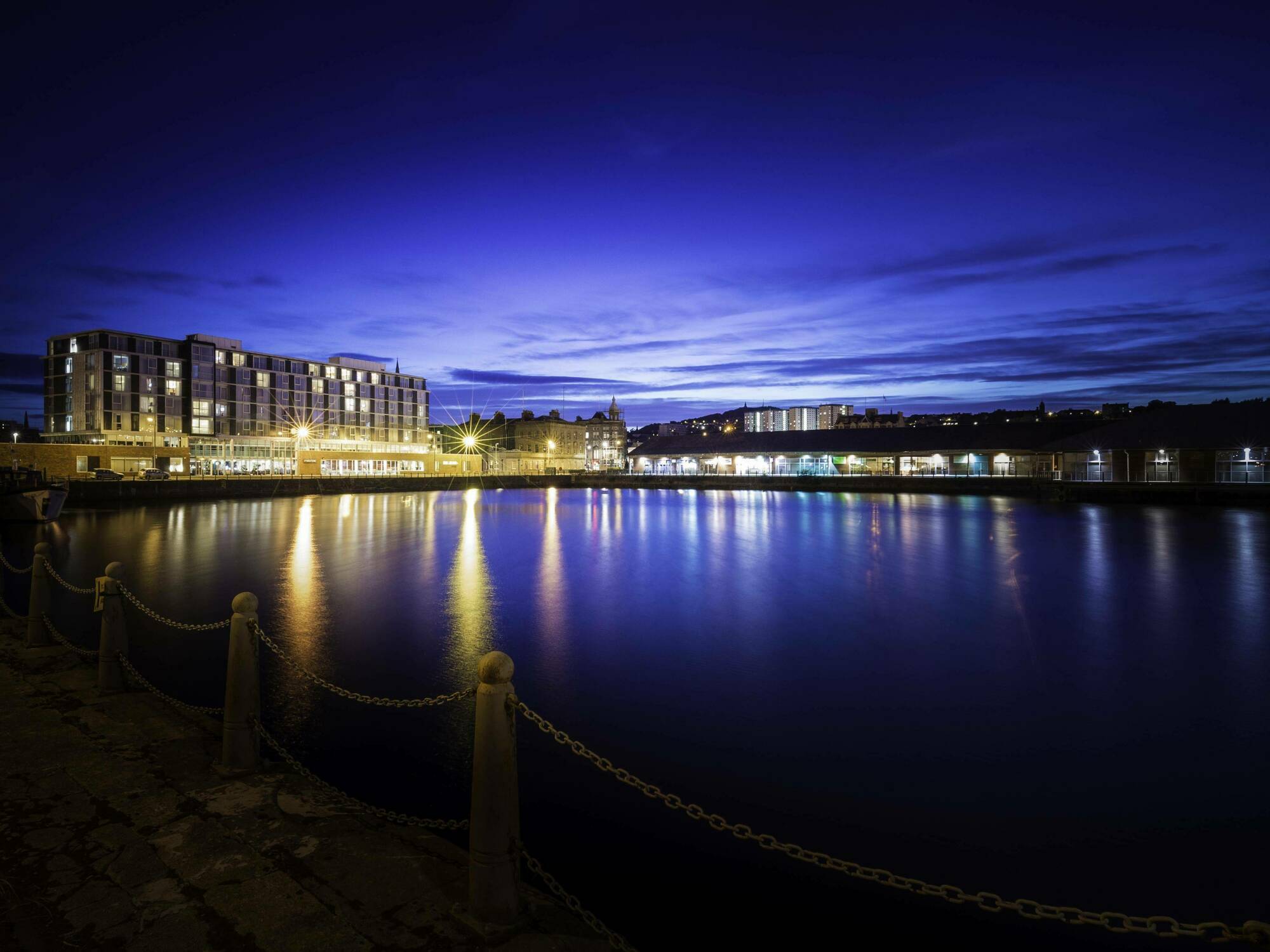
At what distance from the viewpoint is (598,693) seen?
452 inches

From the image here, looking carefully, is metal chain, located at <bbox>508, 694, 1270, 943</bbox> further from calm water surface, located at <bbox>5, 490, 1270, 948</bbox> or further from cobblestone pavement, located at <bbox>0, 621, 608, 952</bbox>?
→ calm water surface, located at <bbox>5, 490, 1270, 948</bbox>

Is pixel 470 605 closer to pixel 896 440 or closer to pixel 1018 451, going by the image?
pixel 1018 451

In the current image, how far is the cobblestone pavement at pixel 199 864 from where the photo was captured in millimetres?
3926

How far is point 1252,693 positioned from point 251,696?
49.5 feet

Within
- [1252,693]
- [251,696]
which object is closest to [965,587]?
[1252,693]

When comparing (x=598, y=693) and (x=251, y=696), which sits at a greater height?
(x=251, y=696)

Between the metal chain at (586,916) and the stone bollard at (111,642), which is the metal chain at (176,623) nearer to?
the stone bollard at (111,642)

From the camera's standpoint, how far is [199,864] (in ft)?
15.0

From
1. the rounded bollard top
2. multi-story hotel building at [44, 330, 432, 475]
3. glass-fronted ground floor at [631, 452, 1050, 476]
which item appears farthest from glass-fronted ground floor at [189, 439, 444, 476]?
the rounded bollard top

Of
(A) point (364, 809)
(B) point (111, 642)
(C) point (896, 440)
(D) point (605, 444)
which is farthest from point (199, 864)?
(D) point (605, 444)

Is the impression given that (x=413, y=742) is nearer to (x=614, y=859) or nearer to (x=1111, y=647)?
(x=614, y=859)

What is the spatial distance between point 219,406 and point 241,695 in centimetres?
11086

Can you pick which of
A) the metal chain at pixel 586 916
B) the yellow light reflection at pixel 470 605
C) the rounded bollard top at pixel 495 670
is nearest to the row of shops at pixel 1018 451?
the yellow light reflection at pixel 470 605

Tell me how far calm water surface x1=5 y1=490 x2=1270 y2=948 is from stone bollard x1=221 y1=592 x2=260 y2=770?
6.95 ft
